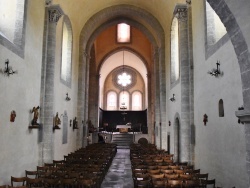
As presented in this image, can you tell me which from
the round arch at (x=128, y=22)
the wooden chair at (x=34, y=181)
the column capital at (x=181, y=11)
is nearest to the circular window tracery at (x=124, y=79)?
the round arch at (x=128, y=22)

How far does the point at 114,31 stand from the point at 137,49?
3198mm

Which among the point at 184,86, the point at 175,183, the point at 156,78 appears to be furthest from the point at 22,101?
the point at 156,78

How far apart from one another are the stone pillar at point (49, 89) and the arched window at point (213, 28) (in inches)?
274

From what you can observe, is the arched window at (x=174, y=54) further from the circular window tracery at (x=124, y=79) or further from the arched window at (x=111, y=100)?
the arched window at (x=111, y=100)

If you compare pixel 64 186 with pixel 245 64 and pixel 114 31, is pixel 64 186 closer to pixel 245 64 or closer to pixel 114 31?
pixel 245 64

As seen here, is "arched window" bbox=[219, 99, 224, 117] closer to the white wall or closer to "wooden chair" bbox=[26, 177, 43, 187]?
"wooden chair" bbox=[26, 177, 43, 187]

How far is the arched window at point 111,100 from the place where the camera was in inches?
1580

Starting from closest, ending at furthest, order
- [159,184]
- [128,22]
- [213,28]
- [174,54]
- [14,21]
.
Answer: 1. [159,184]
2. [14,21]
3. [213,28]
4. [174,54]
5. [128,22]

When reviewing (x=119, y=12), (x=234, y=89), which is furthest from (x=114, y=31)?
(x=234, y=89)

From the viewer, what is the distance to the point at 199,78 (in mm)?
11852

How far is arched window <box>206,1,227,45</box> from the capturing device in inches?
414

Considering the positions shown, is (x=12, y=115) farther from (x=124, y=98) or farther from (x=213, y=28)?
(x=124, y=98)

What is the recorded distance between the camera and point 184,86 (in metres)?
13.3

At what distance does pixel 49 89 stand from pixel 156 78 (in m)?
11.9
